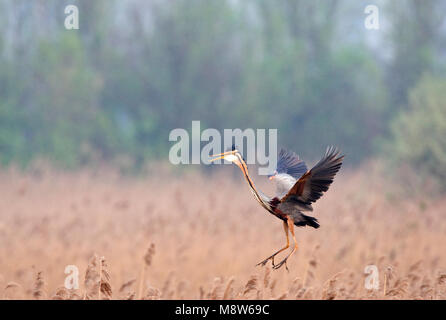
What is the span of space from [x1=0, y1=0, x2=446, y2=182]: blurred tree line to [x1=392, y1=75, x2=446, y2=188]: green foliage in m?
6.03

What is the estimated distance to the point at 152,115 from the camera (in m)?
23.7

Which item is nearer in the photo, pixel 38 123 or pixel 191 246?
pixel 191 246

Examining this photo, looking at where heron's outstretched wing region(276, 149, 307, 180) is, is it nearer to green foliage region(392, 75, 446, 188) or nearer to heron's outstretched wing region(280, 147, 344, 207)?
heron's outstretched wing region(280, 147, 344, 207)

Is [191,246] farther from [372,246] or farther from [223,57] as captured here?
[223,57]

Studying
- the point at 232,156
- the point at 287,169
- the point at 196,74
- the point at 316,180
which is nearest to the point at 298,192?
the point at 316,180

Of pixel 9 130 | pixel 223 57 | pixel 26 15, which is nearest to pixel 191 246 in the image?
pixel 9 130

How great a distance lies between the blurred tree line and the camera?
72.4ft

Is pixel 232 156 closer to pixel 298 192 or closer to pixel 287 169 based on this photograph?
pixel 298 192

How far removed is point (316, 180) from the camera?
9.05ft

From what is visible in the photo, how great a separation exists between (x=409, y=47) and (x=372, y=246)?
54.6 feet

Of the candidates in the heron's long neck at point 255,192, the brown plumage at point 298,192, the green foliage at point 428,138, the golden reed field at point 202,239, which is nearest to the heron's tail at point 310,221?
the brown plumage at point 298,192

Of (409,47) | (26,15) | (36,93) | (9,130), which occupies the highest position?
(26,15)

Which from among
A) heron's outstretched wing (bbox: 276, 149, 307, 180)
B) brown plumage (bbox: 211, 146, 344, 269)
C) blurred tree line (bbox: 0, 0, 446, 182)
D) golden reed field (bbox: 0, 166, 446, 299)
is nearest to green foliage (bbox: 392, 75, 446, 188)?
golden reed field (bbox: 0, 166, 446, 299)

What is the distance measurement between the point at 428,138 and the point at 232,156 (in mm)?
10921
